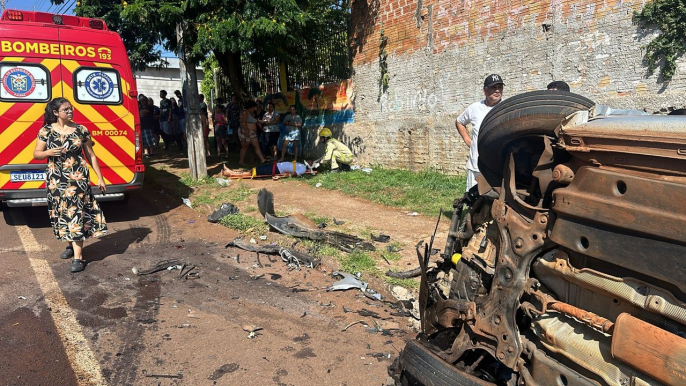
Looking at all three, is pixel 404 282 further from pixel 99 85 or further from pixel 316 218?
pixel 99 85

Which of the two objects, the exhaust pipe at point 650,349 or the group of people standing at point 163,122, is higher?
the group of people standing at point 163,122

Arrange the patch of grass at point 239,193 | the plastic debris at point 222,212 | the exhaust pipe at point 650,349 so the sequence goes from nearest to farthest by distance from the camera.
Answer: the exhaust pipe at point 650,349 < the plastic debris at point 222,212 < the patch of grass at point 239,193

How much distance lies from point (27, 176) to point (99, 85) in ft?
5.16

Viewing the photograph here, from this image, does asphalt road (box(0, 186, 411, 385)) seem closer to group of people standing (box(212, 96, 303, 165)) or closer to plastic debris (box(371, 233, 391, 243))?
plastic debris (box(371, 233, 391, 243))

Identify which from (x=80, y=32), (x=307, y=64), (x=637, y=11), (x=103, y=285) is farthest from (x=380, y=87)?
(x=103, y=285)

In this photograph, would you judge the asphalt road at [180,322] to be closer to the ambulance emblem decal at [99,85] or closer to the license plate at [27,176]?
the license plate at [27,176]

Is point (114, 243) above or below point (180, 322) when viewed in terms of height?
above

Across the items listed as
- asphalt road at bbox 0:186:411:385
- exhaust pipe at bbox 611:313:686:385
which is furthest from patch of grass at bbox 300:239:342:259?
exhaust pipe at bbox 611:313:686:385

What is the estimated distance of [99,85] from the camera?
6.71 meters

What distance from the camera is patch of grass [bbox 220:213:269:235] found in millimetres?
6449

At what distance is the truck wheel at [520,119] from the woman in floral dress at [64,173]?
4492 millimetres

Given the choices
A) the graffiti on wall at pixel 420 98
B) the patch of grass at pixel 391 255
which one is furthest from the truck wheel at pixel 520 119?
the graffiti on wall at pixel 420 98

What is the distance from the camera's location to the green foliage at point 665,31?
5.89m

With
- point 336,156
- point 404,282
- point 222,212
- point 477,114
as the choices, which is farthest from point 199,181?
point 477,114
